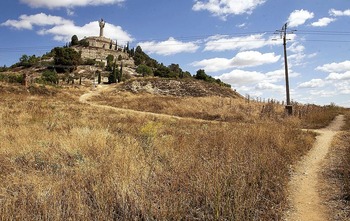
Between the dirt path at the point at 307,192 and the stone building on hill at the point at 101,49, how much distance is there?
86.4m

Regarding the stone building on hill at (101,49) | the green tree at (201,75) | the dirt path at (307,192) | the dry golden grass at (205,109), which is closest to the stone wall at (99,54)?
the stone building on hill at (101,49)

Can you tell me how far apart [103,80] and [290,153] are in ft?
192

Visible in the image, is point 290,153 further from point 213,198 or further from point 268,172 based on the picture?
point 213,198

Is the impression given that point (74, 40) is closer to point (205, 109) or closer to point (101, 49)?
point (101, 49)

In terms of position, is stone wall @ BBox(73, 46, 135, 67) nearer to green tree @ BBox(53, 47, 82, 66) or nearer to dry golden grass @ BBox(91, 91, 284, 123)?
green tree @ BBox(53, 47, 82, 66)

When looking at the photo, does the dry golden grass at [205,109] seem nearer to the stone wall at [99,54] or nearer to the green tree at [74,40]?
the stone wall at [99,54]

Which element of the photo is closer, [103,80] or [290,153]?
[290,153]

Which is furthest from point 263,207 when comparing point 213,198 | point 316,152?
point 316,152

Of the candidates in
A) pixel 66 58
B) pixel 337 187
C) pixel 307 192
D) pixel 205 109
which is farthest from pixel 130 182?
pixel 66 58

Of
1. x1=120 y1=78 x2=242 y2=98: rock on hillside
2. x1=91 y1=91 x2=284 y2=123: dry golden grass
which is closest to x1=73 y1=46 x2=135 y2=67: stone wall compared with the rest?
x1=120 y1=78 x2=242 y2=98: rock on hillside

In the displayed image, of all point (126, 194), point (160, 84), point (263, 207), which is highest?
point (160, 84)

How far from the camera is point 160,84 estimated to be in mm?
51000

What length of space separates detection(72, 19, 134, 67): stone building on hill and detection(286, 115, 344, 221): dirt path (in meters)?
86.4

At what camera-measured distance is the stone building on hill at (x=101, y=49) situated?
314 feet
